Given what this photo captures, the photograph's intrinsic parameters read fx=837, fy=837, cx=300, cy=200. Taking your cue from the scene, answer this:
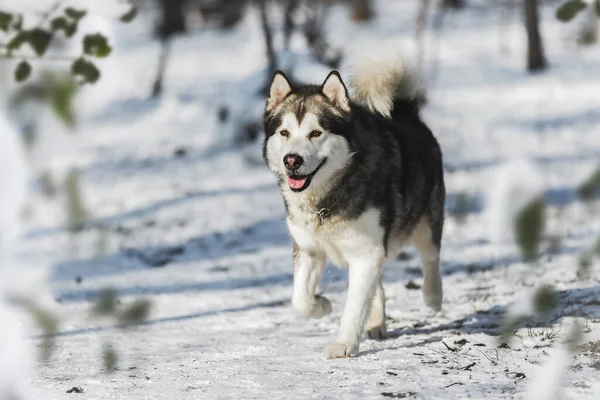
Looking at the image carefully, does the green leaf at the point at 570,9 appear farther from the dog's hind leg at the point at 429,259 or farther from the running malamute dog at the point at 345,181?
the dog's hind leg at the point at 429,259

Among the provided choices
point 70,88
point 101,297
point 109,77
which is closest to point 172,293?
point 101,297

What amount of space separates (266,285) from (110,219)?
3.76m

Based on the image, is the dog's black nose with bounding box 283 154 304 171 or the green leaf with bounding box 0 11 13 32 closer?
the dog's black nose with bounding box 283 154 304 171

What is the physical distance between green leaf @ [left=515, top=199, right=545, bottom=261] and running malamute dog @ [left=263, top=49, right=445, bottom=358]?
2966 millimetres

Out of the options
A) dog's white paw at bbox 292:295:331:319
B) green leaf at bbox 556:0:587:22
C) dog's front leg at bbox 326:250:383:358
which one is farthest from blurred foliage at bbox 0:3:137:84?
green leaf at bbox 556:0:587:22

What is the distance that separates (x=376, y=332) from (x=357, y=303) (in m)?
0.69

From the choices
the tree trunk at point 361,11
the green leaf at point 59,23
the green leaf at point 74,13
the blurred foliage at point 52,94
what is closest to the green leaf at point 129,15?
the green leaf at point 74,13

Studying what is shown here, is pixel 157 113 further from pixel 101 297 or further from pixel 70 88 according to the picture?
pixel 101 297

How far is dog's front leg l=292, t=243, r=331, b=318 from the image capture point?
198 inches

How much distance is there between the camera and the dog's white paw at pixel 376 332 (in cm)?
533

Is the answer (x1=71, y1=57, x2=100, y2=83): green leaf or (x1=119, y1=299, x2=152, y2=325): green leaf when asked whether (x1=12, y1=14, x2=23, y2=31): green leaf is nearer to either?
(x1=71, y1=57, x2=100, y2=83): green leaf

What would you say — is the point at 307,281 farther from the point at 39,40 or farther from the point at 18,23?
the point at 18,23

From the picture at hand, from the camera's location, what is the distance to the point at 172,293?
287 inches

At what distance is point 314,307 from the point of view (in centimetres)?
507
